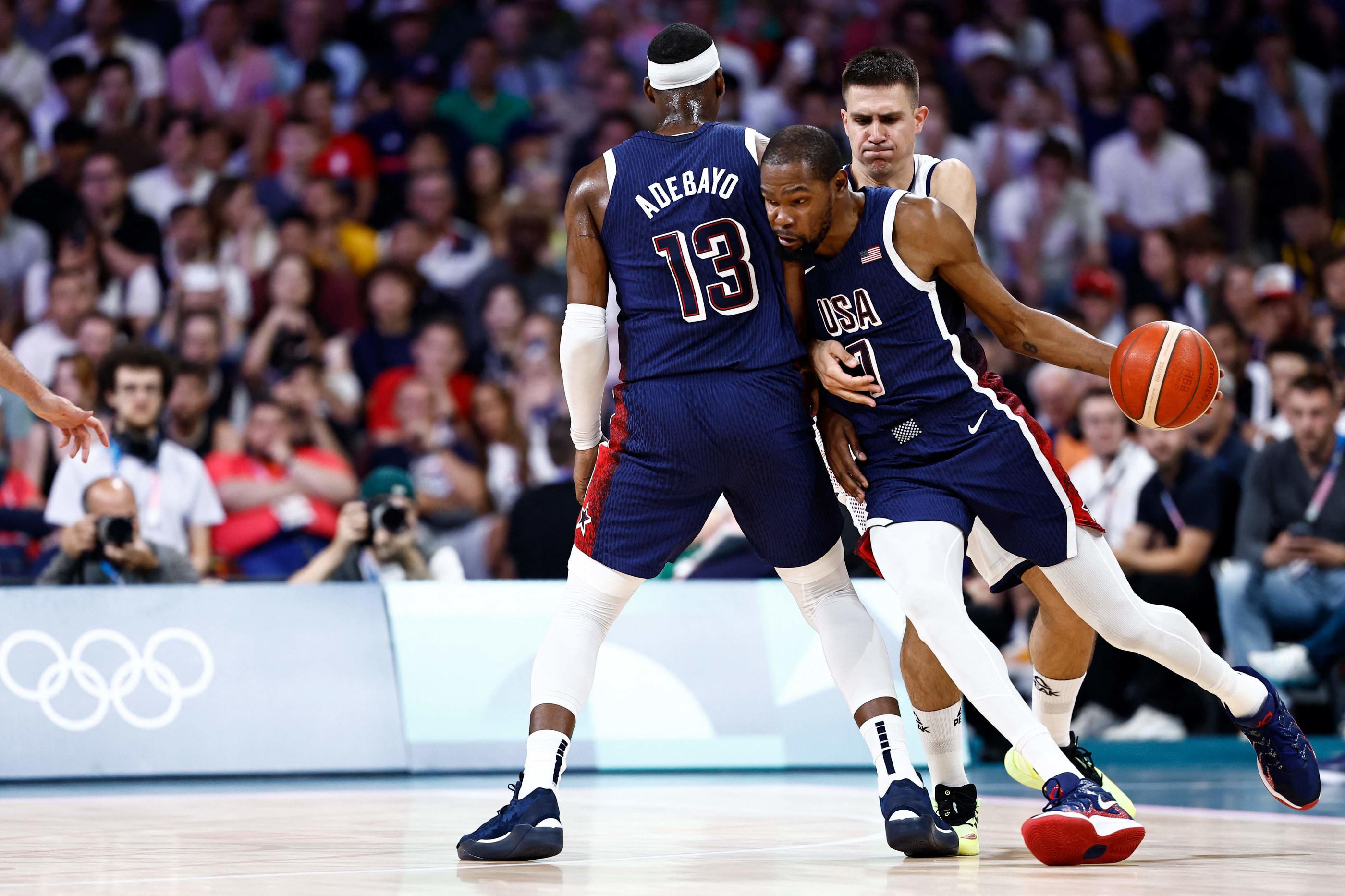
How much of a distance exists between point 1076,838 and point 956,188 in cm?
210

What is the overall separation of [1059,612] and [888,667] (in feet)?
2.41

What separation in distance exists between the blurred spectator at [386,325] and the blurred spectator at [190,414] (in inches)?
62.7

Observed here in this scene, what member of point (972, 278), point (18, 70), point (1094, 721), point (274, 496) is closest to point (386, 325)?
point (274, 496)

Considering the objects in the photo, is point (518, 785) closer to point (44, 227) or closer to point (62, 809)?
point (62, 809)

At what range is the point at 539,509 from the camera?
364 inches

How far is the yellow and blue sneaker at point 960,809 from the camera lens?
5047 mm

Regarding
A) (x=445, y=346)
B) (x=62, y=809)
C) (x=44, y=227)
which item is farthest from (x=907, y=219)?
(x=44, y=227)

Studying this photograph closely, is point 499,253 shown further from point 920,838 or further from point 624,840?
point 920,838

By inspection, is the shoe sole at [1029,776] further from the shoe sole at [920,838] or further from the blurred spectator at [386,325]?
the blurred spectator at [386,325]

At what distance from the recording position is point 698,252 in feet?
15.7

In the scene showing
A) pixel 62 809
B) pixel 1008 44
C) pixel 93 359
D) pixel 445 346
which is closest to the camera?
pixel 62 809

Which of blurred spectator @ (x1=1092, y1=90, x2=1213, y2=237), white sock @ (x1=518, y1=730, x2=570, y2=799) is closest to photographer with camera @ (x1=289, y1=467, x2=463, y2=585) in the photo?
white sock @ (x1=518, y1=730, x2=570, y2=799)

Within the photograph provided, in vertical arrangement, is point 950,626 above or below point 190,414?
above

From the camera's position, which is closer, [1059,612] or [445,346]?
[1059,612]
